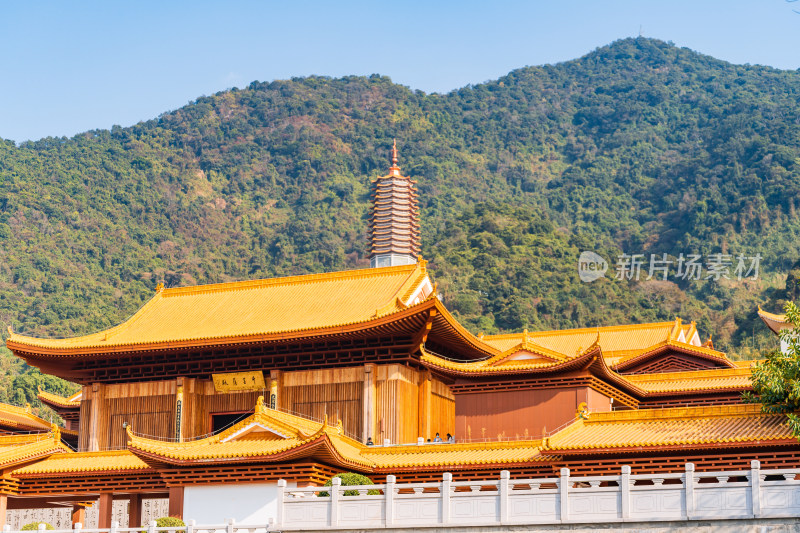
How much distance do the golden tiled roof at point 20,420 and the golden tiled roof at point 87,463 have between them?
8.75m

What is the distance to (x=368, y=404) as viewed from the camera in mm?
31906

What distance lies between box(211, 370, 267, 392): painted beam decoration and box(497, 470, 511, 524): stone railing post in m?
13.1

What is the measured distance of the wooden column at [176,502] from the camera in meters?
27.5

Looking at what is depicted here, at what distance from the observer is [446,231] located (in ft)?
363

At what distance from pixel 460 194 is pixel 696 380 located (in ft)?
327

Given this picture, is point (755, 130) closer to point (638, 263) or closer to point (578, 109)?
point (638, 263)

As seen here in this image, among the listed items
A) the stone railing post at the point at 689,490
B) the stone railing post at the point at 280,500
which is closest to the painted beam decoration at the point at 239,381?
the stone railing post at the point at 280,500

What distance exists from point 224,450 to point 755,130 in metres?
107

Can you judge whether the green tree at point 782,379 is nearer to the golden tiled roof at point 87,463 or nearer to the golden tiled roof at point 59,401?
the golden tiled roof at point 87,463

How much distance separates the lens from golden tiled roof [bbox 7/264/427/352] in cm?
3422

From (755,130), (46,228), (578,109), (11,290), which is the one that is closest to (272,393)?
(11,290)

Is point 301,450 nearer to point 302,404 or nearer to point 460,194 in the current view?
point 302,404

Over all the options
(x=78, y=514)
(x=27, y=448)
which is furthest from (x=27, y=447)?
(x=78, y=514)

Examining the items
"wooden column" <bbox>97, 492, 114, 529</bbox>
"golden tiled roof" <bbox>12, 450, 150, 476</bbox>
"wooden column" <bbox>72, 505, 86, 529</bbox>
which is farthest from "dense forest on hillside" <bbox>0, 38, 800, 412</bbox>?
"wooden column" <bbox>97, 492, 114, 529</bbox>
